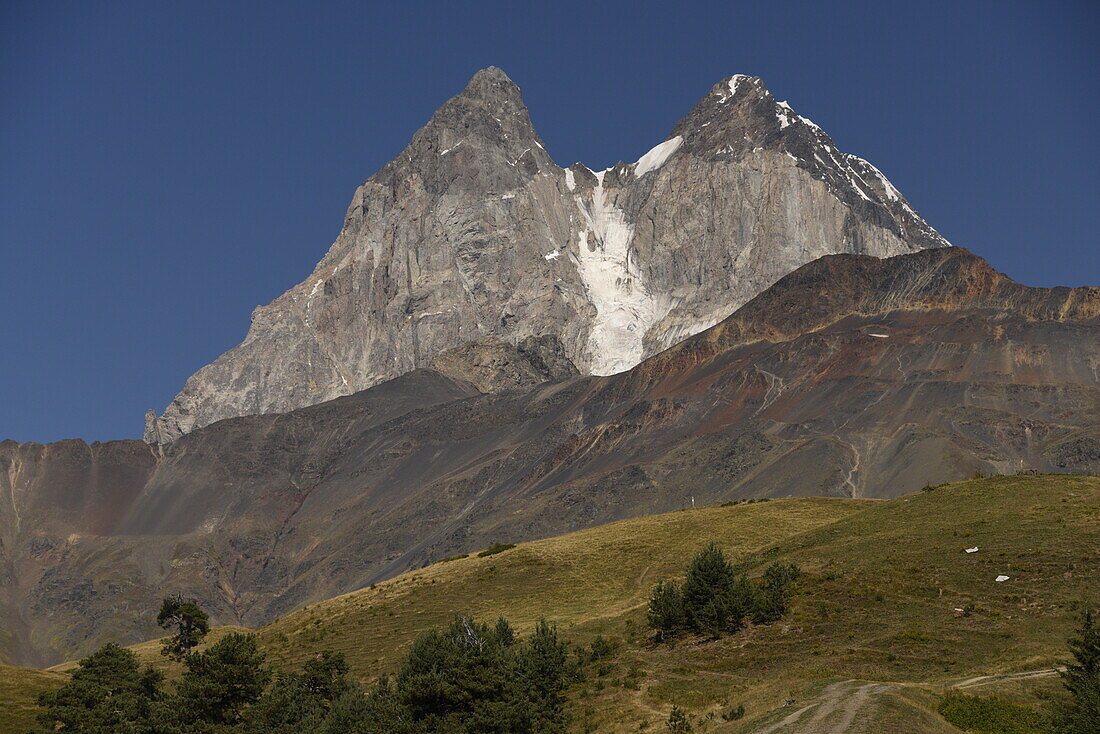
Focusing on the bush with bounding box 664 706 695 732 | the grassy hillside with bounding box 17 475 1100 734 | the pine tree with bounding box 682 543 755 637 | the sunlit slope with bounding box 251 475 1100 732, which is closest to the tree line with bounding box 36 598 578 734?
the grassy hillside with bounding box 17 475 1100 734

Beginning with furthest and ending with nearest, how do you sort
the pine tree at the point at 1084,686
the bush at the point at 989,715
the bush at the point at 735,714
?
the bush at the point at 735,714, the bush at the point at 989,715, the pine tree at the point at 1084,686

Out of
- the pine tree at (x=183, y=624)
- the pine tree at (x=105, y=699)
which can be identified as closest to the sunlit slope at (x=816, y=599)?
the pine tree at (x=183, y=624)

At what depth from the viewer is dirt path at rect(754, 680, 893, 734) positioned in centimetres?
4025

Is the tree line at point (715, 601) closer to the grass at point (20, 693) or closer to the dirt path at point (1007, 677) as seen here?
the dirt path at point (1007, 677)

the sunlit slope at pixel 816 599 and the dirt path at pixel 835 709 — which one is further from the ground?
the sunlit slope at pixel 816 599

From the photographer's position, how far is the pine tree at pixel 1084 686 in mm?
38844

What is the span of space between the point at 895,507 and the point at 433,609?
120 feet

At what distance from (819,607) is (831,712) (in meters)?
22.0

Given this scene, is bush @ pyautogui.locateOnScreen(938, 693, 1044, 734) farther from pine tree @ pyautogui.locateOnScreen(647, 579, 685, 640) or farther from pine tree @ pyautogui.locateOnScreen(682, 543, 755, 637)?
pine tree @ pyautogui.locateOnScreen(647, 579, 685, 640)

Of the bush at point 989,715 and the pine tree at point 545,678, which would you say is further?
the pine tree at point 545,678

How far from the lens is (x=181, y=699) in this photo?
2451 inches

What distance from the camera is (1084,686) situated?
138ft

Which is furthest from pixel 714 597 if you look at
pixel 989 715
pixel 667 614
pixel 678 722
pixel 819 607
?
pixel 989 715

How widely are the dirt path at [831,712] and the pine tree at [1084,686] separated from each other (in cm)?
641
